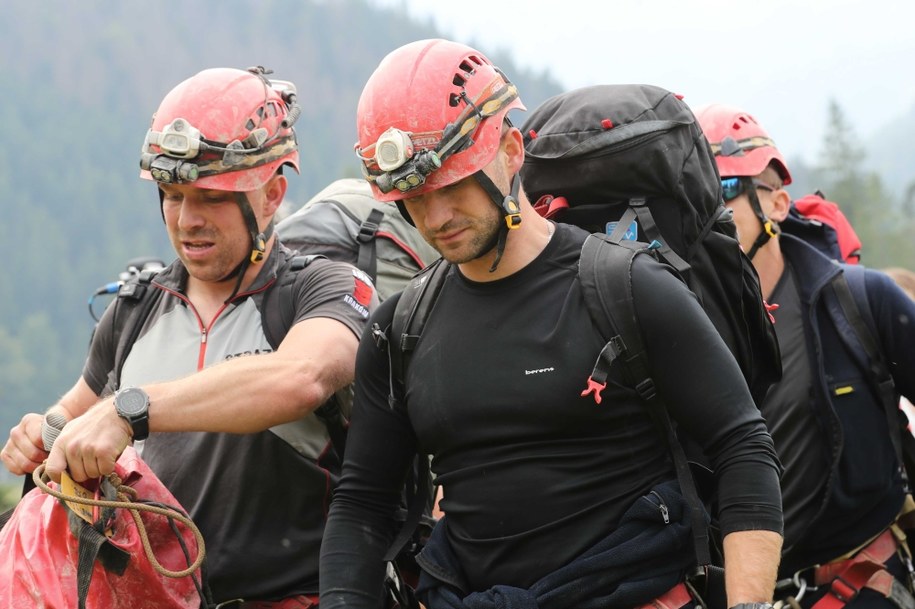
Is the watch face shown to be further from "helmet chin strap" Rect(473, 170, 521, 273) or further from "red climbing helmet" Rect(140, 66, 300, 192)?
"helmet chin strap" Rect(473, 170, 521, 273)

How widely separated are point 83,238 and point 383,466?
147217 millimetres

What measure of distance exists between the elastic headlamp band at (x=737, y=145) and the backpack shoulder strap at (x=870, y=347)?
858mm

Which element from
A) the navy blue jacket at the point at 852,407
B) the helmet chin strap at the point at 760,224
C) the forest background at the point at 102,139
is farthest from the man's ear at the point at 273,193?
the forest background at the point at 102,139

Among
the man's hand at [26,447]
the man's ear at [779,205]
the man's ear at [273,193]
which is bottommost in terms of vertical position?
the man's ear at [779,205]

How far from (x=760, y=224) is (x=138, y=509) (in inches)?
136

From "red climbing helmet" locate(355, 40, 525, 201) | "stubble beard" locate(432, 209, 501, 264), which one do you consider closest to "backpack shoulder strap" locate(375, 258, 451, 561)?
"stubble beard" locate(432, 209, 501, 264)

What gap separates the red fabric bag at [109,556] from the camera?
4.41m

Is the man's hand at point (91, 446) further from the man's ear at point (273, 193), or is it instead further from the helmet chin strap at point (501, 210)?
the helmet chin strap at point (501, 210)

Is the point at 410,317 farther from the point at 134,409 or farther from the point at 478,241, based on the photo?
the point at 134,409

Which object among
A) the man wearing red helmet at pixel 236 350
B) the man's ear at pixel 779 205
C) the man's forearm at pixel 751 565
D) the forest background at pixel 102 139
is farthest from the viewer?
the forest background at pixel 102 139

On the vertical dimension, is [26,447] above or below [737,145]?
below

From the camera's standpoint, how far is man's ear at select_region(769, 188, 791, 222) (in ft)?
22.1

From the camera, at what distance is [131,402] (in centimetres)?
436

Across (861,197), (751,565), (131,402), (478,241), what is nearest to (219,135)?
(131,402)
